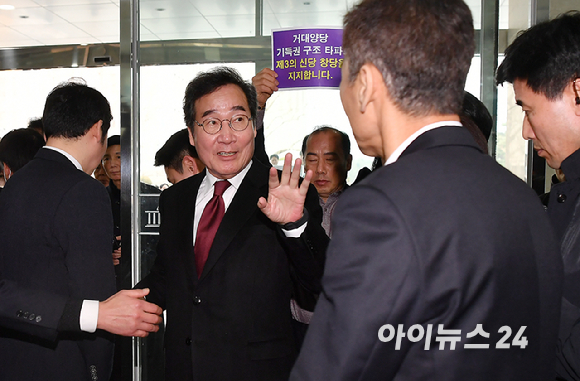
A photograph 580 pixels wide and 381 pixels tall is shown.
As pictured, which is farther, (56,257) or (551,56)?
(56,257)

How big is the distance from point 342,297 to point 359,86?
0.40 metres

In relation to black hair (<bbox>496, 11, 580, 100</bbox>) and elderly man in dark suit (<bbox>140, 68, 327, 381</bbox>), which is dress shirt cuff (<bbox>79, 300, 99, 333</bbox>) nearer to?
elderly man in dark suit (<bbox>140, 68, 327, 381</bbox>)

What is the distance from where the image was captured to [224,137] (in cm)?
182

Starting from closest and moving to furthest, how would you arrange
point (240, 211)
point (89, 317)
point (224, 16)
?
point (89, 317) → point (240, 211) → point (224, 16)

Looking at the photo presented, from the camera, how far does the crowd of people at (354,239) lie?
0.79 metres

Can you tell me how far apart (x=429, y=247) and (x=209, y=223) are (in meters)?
1.16

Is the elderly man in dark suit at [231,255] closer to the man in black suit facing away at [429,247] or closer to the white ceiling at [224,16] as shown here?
the man in black suit facing away at [429,247]

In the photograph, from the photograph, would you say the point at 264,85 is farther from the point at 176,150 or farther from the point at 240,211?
the point at 240,211

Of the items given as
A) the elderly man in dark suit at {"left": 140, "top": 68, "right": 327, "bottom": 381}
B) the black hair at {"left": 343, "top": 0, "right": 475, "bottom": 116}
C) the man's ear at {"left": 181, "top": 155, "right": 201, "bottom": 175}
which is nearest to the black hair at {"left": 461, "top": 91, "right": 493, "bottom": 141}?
the elderly man in dark suit at {"left": 140, "top": 68, "right": 327, "bottom": 381}

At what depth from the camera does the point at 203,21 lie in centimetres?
285

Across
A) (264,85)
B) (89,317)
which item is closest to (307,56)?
(264,85)

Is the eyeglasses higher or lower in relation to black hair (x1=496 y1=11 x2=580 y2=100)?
lower

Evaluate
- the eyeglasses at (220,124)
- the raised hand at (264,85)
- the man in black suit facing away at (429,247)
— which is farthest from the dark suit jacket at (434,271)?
the raised hand at (264,85)

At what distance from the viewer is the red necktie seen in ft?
5.79
